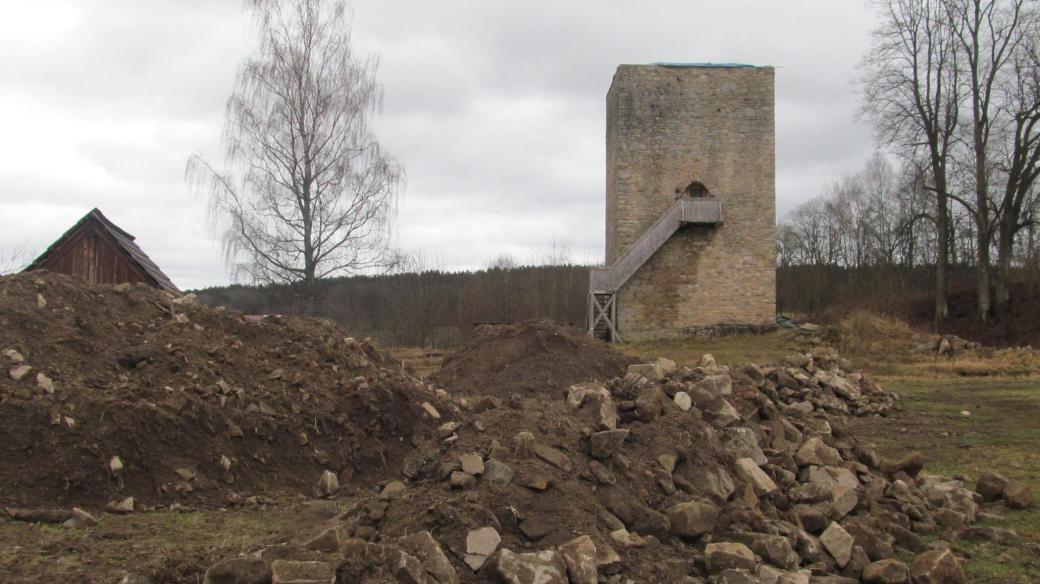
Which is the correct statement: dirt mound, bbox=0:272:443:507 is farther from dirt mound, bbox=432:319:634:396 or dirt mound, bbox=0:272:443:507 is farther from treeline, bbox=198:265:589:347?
treeline, bbox=198:265:589:347

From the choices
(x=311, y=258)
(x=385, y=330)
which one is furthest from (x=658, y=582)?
(x=385, y=330)

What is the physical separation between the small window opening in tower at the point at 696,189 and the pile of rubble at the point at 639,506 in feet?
71.0

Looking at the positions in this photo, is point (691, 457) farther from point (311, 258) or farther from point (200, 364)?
point (311, 258)

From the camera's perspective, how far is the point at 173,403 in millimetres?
7594

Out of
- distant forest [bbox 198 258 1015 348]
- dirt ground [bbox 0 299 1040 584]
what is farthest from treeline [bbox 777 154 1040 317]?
dirt ground [bbox 0 299 1040 584]

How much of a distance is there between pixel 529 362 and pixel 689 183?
15638 mm

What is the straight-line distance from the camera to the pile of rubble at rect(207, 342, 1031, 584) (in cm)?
445

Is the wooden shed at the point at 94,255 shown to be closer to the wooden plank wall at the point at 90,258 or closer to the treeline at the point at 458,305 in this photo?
the wooden plank wall at the point at 90,258

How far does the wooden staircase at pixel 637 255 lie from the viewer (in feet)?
90.1

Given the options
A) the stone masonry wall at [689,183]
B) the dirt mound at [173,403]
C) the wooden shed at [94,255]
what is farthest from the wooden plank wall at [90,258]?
the stone masonry wall at [689,183]

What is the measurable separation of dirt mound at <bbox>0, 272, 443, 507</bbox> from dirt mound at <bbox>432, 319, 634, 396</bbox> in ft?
13.9

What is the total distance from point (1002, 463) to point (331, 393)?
25.1 feet

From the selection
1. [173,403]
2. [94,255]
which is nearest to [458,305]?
[94,255]

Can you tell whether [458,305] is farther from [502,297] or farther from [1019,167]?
[1019,167]
